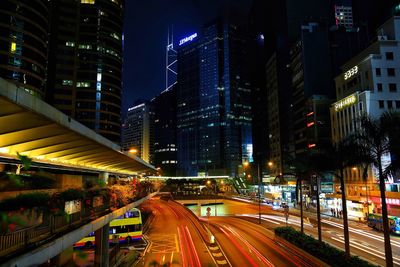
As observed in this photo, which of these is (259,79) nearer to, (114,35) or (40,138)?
(114,35)

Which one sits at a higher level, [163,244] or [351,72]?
[351,72]

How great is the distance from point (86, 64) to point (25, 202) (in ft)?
326

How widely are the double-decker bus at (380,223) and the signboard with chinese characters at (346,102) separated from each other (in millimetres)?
30132

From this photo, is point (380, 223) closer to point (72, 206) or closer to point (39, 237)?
point (72, 206)

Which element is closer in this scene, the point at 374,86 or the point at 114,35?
the point at 374,86

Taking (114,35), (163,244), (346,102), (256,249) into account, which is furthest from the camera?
(114,35)

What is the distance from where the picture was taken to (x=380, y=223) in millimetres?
47938

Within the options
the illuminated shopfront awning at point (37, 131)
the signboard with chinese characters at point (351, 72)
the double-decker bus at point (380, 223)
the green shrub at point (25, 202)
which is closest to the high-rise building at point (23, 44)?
the illuminated shopfront awning at point (37, 131)

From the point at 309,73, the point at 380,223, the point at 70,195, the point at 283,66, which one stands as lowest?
the point at 380,223

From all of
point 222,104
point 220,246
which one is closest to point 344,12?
point 222,104

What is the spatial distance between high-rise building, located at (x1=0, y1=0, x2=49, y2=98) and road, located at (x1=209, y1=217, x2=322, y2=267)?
54603mm

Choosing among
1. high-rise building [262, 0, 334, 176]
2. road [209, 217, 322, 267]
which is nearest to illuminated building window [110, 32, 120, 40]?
high-rise building [262, 0, 334, 176]

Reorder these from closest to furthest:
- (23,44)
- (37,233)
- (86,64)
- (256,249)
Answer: (37,233)
(256,249)
(23,44)
(86,64)

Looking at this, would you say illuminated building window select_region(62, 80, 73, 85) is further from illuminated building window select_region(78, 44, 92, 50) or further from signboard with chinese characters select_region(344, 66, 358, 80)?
signboard with chinese characters select_region(344, 66, 358, 80)
